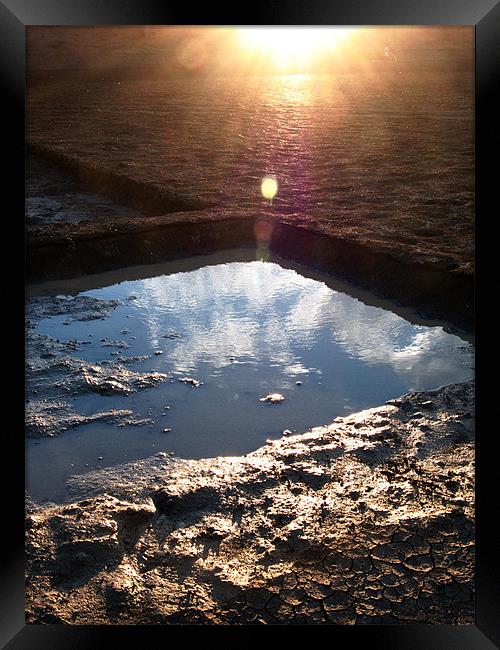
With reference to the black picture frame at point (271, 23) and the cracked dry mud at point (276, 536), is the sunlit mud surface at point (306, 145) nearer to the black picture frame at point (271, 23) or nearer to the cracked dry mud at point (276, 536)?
the cracked dry mud at point (276, 536)

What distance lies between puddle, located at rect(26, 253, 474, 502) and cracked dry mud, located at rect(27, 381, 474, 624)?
0.24 m

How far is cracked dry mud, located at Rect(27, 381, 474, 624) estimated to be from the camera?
2070 millimetres

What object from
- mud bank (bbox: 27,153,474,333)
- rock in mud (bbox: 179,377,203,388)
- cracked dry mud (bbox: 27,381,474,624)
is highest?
mud bank (bbox: 27,153,474,333)

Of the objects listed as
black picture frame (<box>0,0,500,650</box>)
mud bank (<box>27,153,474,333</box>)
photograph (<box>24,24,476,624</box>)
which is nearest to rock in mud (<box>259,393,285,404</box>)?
photograph (<box>24,24,476,624</box>)

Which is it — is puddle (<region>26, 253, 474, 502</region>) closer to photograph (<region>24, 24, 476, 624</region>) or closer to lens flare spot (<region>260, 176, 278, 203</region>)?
photograph (<region>24, 24, 476, 624</region>)

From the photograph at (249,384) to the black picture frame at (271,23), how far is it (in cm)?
11

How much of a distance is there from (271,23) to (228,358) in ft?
9.00

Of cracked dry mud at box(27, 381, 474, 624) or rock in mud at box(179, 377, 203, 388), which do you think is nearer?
cracked dry mud at box(27, 381, 474, 624)

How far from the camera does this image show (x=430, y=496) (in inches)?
105

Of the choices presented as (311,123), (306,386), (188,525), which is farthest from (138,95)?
(188,525)

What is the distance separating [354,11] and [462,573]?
1.76 metres

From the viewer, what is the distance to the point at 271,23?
1582 mm

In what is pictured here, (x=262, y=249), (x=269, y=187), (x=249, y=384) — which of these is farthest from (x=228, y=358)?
(x=269, y=187)
